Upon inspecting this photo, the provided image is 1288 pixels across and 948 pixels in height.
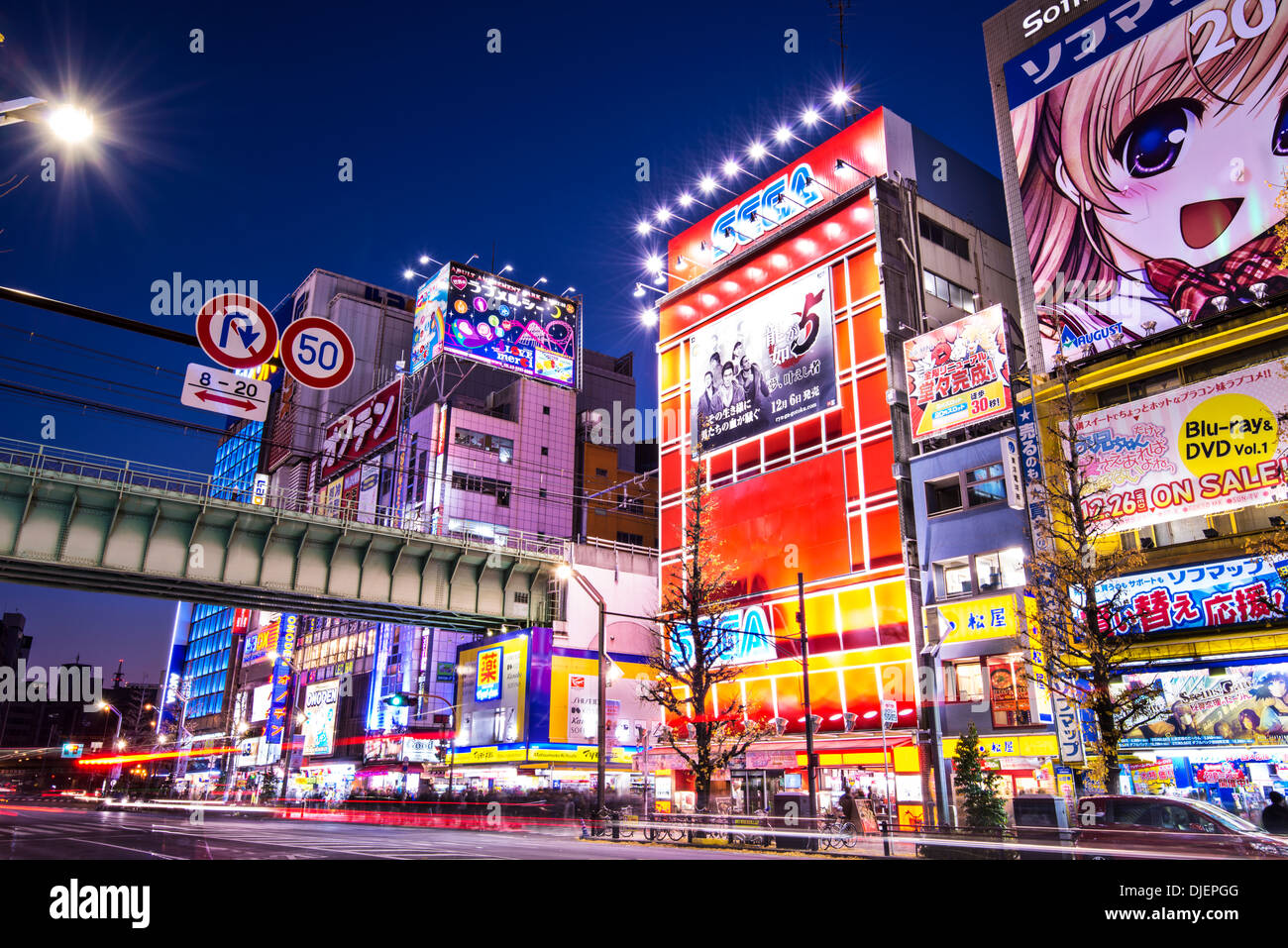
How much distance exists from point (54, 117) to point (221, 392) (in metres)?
3.33

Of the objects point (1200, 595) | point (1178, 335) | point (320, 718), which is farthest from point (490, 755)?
point (320, 718)

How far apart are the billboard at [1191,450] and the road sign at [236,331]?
28.5 metres

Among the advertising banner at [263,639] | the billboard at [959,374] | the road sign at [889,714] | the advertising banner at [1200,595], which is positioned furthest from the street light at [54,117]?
the advertising banner at [263,639]

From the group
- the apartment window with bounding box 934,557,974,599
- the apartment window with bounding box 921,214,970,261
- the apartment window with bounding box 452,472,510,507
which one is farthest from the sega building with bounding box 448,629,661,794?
the apartment window with bounding box 921,214,970,261

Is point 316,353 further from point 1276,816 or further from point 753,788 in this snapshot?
point 753,788

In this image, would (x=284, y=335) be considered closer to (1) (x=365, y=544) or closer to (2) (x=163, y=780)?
(1) (x=365, y=544)

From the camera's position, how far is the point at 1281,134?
93.5ft

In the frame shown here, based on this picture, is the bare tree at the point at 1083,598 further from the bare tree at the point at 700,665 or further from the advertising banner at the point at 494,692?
the advertising banner at the point at 494,692

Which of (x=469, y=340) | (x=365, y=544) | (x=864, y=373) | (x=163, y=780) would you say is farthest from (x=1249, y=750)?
(x=163, y=780)

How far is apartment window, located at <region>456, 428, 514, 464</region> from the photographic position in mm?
78875

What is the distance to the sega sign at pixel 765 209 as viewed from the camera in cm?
4988

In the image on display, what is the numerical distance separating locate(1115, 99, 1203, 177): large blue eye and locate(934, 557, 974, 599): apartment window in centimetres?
1691
